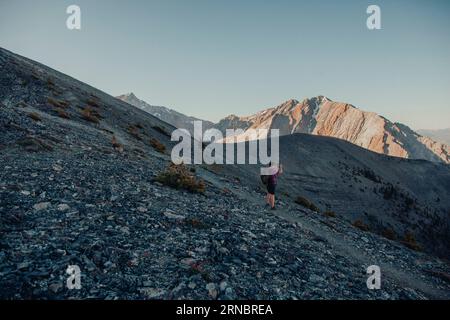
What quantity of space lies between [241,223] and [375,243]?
9.82 m

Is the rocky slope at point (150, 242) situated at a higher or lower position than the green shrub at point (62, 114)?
lower

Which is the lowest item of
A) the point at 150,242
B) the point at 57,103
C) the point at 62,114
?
the point at 150,242

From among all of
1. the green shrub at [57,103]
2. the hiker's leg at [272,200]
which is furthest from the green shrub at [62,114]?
the hiker's leg at [272,200]

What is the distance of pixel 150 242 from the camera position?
10.4m

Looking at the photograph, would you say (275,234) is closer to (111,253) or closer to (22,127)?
(111,253)

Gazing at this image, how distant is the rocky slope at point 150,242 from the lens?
8297 millimetres

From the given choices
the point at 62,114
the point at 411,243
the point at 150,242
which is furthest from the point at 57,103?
the point at 411,243

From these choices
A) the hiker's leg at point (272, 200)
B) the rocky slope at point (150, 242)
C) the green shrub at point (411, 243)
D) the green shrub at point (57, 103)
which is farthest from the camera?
the green shrub at point (57, 103)

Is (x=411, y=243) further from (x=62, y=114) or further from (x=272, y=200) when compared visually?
(x=62, y=114)

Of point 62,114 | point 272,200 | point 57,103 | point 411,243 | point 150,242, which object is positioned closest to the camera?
point 150,242

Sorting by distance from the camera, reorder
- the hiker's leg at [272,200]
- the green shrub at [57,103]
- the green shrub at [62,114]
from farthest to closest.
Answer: the green shrub at [57,103] < the green shrub at [62,114] < the hiker's leg at [272,200]

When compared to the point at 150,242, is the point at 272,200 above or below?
above

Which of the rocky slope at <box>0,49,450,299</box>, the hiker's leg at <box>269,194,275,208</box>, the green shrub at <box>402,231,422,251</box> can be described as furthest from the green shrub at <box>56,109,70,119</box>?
the green shrub at <box>402,231,422,251</box>

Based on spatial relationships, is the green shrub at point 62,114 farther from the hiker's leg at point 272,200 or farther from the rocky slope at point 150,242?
the hiker's leg at point 272,200
